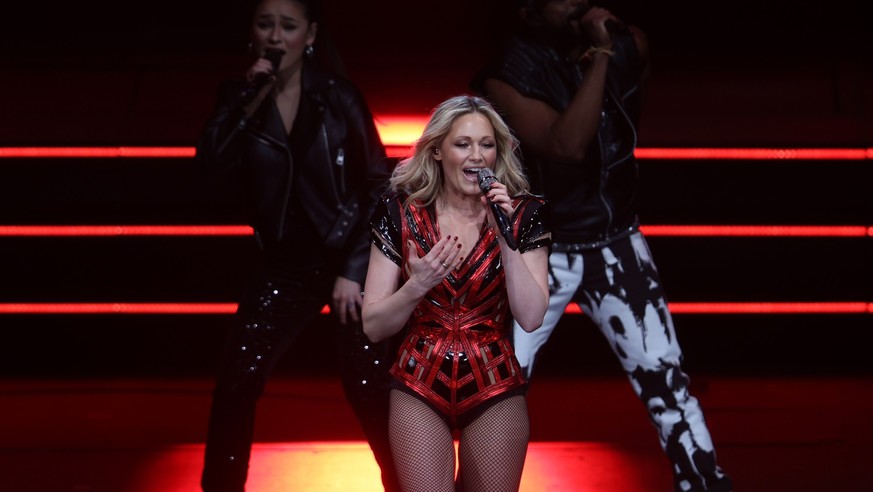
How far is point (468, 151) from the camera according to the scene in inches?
111

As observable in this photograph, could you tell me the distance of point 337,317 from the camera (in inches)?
145

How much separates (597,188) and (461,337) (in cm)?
106

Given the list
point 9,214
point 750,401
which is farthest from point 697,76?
point 9,214

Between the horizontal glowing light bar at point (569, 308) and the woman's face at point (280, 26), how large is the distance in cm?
Result: 203

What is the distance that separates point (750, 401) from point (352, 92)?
7.90 ft

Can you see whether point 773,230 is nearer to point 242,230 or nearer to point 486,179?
point 242,230

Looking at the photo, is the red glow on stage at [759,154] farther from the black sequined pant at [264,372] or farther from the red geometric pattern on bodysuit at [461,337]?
the red geometric pattern on bodysuit at [461,337]

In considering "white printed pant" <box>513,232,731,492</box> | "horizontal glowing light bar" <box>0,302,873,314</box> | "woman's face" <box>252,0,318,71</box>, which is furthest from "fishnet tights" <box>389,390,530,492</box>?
"horizontal glowing light bar" <box>0,302,873,314</box>

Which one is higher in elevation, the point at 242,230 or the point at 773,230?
the point at 773,230

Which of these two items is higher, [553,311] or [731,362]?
[553,311]

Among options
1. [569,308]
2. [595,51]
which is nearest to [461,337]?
[595,51]

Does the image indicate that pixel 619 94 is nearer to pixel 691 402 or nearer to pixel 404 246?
pixel 691 402

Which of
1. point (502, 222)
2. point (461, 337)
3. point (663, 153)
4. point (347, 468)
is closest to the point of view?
point (502, 222)

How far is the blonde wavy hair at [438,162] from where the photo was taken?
9.49 ft
